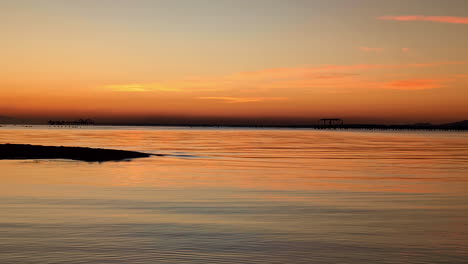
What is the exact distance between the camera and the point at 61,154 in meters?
54.4

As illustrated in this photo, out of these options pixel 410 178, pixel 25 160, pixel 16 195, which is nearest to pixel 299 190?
pixel 410 178

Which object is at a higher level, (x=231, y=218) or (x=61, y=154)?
(x=61, y=154)

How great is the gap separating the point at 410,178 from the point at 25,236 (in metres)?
26.7

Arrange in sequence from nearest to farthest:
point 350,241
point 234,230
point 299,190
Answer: point 350,241
point 234,230
point 299,190

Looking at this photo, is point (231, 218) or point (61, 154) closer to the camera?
point (231, 218)

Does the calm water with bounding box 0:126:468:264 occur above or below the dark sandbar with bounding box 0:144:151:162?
below

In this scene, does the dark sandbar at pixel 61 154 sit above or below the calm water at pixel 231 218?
above

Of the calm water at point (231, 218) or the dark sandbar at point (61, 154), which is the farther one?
the dark sandbar at point (61, 154)

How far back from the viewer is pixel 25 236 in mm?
16156

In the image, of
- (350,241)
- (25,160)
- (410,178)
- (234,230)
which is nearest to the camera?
(350,241)

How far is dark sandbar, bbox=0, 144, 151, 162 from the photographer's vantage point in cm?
5203

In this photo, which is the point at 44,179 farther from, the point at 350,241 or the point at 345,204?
the point at 350,241

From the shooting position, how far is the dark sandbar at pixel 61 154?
171 feet

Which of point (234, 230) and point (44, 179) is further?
point (44, 179)
